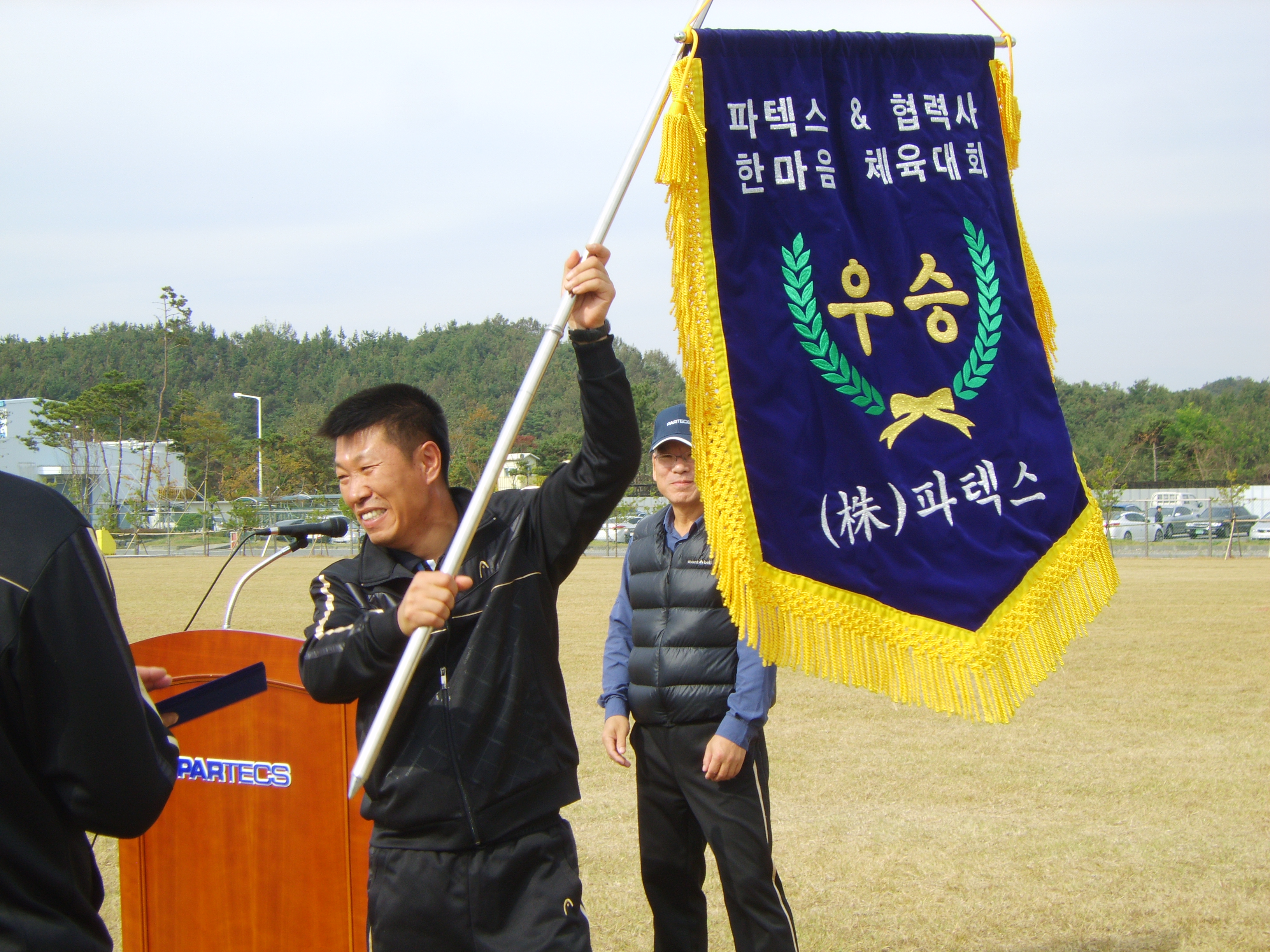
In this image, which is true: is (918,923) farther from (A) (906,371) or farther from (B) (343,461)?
(B) (343,461)

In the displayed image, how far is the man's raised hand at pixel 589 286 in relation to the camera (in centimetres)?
214

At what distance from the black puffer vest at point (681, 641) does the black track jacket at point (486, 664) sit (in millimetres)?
875

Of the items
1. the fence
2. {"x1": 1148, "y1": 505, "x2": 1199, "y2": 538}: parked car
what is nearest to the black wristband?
the fence

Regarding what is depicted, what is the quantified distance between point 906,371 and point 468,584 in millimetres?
1258

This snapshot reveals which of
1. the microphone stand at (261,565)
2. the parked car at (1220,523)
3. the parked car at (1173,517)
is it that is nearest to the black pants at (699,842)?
the microphone stand at (261,565)

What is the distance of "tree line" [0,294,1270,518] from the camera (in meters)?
44.2

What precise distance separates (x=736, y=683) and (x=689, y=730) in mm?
207

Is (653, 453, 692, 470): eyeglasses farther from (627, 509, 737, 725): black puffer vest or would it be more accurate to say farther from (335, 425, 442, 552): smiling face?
(335, 425, 442, 552): smiling face

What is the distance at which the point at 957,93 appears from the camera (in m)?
2.75

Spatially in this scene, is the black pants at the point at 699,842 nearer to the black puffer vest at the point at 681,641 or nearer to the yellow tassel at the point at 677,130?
the black puffer vest at the point at 681,641

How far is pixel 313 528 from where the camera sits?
9.76ft

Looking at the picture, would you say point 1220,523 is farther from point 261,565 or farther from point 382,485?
point 382,485

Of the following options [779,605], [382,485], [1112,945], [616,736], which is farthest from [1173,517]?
[382,485]

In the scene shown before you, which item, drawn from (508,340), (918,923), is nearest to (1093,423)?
(508,340)
